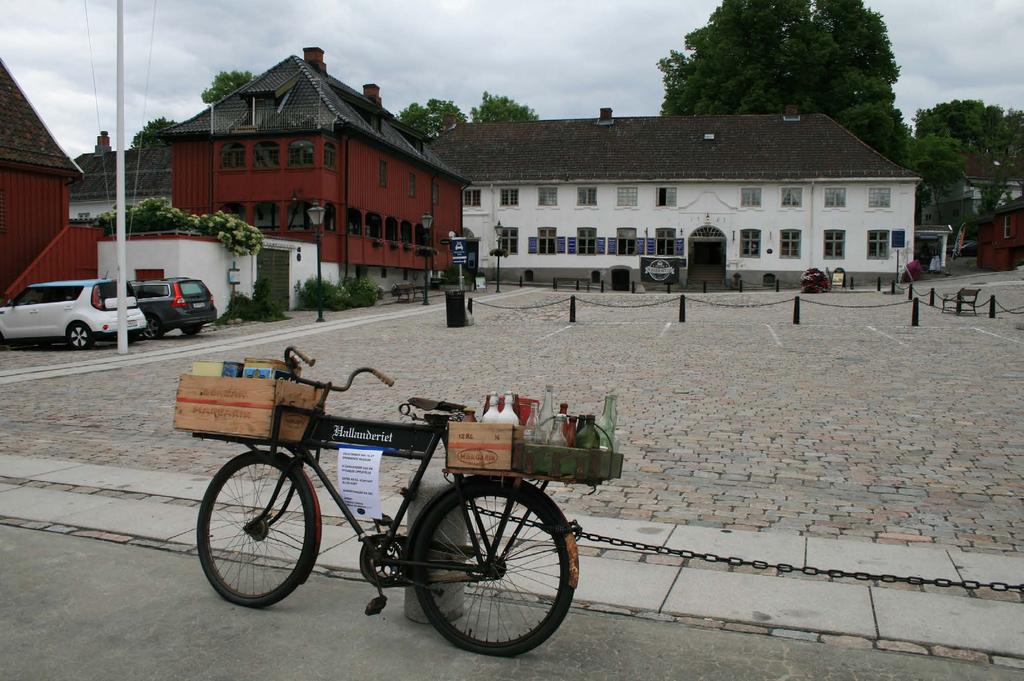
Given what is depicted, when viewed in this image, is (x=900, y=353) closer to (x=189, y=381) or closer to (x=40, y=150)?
(x=189, y=381)

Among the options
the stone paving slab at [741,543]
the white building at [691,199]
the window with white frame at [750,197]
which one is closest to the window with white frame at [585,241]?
the white building at [691,199]

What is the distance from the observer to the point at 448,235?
2087 inches

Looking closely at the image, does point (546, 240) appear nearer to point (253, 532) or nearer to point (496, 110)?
point (496, 110)

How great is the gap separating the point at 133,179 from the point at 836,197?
43.7 m

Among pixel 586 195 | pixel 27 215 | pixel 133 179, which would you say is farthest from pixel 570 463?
pixel 133 179

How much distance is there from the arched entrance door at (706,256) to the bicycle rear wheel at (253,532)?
5228 cm

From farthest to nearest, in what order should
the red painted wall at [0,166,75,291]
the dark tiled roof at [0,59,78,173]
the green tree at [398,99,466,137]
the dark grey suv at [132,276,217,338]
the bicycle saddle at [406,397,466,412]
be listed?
1. the green tree at [398,99,466,137]
2. the dark tiled roof at [0,59,78,173]
3. the red painted wall at [0,166,75,291]
4. the dark grey suv at [132,276,217,338]
5. the bicycle saddle at [406,397,466,412]

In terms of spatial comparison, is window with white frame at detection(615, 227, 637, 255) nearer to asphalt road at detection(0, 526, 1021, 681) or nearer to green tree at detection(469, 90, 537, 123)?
green tree at detection(469, 90, 537, 123)

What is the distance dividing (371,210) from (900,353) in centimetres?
2825

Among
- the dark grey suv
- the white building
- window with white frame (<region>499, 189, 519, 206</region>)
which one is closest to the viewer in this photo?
the dark grey suv

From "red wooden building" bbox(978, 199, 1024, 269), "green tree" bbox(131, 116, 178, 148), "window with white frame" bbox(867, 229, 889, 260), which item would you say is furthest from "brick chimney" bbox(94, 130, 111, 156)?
"red wooden building" bbox(978, 199, 1024, 269)

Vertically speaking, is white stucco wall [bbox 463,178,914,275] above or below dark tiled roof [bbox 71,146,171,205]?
below

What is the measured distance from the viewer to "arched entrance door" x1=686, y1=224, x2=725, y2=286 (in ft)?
183

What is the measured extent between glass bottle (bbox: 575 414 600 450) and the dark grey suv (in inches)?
830
